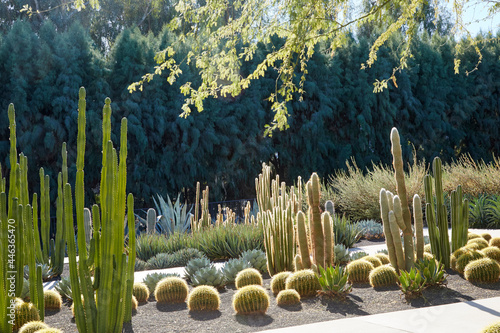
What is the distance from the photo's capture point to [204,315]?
3764mm

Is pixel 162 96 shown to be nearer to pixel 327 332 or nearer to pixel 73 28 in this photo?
pixel 73 28

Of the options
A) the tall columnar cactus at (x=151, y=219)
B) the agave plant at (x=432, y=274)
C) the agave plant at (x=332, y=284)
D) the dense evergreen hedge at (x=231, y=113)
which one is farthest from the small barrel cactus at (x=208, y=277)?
the dense evergreen hedge at (x=231, y=113)

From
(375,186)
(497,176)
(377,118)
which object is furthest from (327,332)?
(377,118)

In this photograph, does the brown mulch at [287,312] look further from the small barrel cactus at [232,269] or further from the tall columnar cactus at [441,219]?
the small barrel cactus at [232,269]

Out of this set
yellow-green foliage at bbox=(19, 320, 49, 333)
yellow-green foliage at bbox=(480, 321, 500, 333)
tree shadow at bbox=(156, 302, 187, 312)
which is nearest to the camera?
yellow-green foliage at bbox=(480, 321, 500, 333)

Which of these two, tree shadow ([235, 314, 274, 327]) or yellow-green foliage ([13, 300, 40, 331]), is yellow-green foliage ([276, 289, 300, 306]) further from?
yellow-green foliage ([13, 300, 40, 331])

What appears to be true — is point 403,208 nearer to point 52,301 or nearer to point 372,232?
point 52,301

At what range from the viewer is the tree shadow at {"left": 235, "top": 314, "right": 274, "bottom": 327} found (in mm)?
3459

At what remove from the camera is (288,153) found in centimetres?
1458

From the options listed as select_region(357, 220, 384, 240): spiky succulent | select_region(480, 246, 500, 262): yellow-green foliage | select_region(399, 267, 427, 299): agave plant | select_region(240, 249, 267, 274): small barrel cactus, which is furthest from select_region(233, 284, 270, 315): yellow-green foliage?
select_region(357, 220, 384, 240): spiky succulent

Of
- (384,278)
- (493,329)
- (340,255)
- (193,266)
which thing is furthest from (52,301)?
(493,329)

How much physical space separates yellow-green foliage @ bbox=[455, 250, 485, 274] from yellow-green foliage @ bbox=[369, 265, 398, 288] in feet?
2.49

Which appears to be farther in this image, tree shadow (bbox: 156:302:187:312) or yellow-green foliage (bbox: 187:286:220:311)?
tree shadow (bbox: 156:302:187:312)

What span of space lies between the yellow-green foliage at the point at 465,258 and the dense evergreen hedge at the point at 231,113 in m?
9.04
